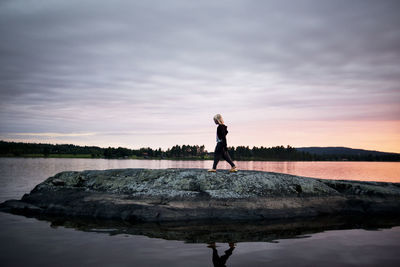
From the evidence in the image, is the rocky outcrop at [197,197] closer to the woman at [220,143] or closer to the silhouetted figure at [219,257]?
the woman at [220,143]

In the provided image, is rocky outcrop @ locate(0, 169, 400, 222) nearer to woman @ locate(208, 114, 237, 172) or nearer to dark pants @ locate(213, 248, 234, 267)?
woman @ locate(208, 114, 237, 172)

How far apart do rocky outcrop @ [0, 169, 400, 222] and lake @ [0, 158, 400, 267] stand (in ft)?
2.68

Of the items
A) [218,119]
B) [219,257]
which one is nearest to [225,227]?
[219,257]

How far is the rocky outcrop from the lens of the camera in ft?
38.6

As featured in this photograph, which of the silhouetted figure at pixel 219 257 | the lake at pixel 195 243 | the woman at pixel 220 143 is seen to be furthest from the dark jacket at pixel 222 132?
the silhouetted figure at pixel 219 257

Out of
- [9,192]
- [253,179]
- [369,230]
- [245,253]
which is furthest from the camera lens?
[9,192]

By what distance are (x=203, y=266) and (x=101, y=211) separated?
22.9 ft

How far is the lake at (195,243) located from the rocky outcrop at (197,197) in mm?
817

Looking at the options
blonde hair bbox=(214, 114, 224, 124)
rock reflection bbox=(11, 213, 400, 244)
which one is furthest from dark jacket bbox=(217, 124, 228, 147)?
rock reflection bbox=(11, 213, 400, 244)

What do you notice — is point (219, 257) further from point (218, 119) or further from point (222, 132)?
point (218, 119)

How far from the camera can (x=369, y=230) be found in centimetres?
1070

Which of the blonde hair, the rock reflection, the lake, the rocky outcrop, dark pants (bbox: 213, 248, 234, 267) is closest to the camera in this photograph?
dark pants (bbox: 213, 248, 234, 267)

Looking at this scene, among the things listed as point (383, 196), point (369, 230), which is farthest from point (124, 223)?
point (383, 196)

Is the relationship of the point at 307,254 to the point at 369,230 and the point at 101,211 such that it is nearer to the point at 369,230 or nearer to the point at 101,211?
the point at 369,230
